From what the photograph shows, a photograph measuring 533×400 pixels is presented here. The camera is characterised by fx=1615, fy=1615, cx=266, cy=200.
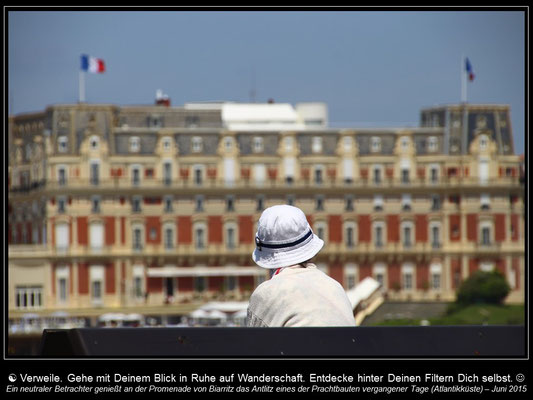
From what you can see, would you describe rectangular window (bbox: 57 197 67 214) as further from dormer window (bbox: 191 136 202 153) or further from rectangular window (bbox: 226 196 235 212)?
rectangular window (bbox: 226 196 235 212)

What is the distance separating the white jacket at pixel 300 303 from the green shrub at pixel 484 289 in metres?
71.5

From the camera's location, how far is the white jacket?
17.3 feet

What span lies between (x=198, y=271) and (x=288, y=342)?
241 feet

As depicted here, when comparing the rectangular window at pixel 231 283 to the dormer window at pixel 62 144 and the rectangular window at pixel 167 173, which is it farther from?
the dormer window at pixel 62 144

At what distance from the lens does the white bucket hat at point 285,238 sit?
A: 5.58 m

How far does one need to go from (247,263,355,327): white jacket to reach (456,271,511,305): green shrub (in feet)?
235

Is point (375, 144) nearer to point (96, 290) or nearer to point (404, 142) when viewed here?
point (404, 142)

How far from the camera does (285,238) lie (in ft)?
18.5

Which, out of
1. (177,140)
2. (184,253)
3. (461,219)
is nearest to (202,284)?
(184,253)

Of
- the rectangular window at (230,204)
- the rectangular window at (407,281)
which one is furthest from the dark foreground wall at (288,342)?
the rectangular window at (407,281)

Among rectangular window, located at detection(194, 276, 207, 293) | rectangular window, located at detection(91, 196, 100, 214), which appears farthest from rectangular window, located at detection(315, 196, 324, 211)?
rectangular window, located at detection(91, 196, 100, 214)

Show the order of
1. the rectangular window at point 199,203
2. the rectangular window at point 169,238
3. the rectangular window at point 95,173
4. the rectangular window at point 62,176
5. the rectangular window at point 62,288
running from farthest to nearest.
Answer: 1. the rectangular window at point 169,238
2. the rectangular window at point 199,203
3. the rectangular window at point 95,173
4. the rectangular window at point 62,176
5. the rectangular window at point 62,288

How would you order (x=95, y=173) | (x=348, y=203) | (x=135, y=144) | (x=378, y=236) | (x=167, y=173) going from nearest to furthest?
(x=95, y=173) → (x=135, y=144) → (x=167, y=173) → (x=348, y=203) → (x=378, y=236)

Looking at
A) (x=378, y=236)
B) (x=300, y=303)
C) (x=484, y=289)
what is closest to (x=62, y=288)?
(x=378, y=236)
